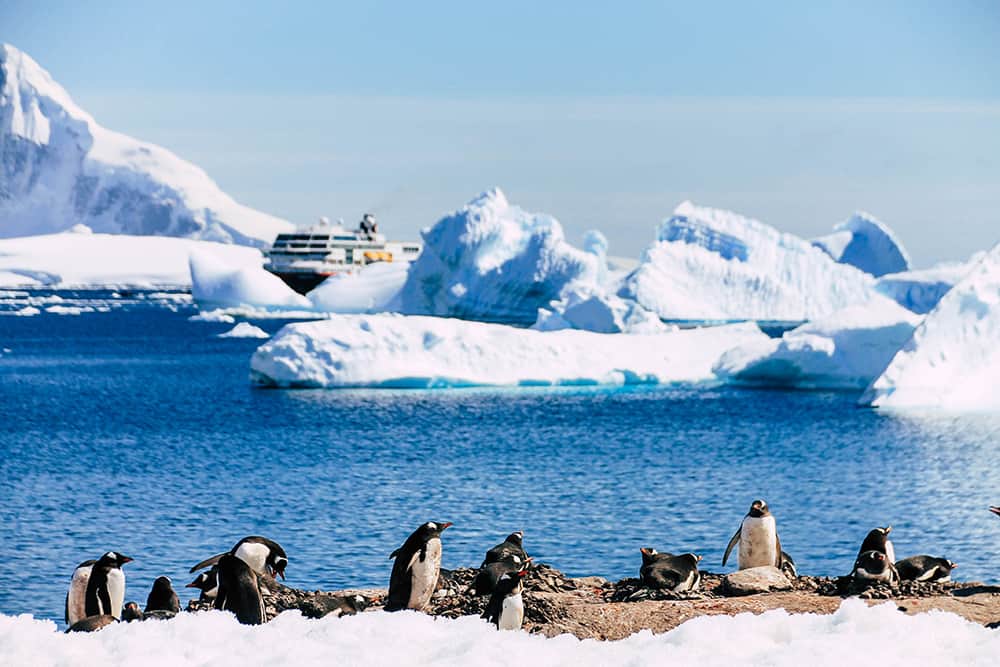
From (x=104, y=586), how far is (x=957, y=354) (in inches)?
889

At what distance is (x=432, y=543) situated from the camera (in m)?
9.61

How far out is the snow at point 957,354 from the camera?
28.0 metres

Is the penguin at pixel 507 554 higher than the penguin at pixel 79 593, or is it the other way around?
the penguin at pixel 507 554

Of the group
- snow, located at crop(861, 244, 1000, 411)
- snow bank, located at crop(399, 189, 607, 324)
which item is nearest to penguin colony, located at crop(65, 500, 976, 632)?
snow, located at crop(861, 244, 1000, 411)

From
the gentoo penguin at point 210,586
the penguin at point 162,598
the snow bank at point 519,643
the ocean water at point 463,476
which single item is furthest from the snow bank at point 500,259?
the snow bank at point 519,643

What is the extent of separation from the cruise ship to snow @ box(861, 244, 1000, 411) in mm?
69065

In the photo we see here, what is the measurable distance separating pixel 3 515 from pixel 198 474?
184 inches

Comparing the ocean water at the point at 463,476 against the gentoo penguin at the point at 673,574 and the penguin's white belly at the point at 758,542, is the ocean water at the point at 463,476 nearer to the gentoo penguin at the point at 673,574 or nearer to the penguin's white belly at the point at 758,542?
the penguin's white belly at the point at 758,542

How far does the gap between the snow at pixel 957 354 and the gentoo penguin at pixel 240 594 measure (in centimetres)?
2167

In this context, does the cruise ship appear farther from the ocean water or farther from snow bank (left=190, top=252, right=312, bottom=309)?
the ocean water

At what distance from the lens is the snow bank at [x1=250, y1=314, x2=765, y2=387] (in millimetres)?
33594

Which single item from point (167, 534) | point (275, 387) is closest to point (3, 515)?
point (167, 534)

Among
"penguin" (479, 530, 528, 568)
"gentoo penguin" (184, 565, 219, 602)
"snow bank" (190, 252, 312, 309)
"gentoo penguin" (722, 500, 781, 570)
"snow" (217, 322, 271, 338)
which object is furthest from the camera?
"snow bank" (190, 252, 312, 309)

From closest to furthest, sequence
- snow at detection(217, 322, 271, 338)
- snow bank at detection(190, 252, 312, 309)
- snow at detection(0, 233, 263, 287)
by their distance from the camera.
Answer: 1. snow at detection(217, 322, 271, 338)
2. snow bank at detection(190, 252, 312, 309)
3. snow at detection(0, 233, 263, 287)
